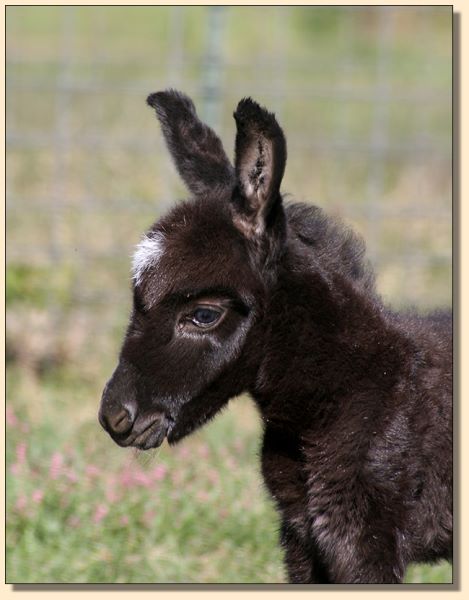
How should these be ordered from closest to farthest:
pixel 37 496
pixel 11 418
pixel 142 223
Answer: pixel 37 496 → pixel 11 418 → pixel 142 223

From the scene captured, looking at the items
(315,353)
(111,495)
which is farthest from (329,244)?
(111,495)

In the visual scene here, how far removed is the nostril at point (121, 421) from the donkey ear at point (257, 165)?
0.76 meters

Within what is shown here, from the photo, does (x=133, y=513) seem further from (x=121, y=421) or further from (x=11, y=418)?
(x=121, y=421)

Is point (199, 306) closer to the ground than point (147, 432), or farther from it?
farther from it

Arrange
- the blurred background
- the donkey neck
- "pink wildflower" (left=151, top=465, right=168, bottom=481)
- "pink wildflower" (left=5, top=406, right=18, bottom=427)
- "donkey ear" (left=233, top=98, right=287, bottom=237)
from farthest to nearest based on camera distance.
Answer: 1. "pink wildflower" (left=5, top=406, right=18, bottom=427)
2. "pink wildflower" (left=151, top=465, right=168, bottom=481)
3. the blurred background
4. the donkey neck
5. "donkey ear" (left=233, top=98, right=287, bottom=237)

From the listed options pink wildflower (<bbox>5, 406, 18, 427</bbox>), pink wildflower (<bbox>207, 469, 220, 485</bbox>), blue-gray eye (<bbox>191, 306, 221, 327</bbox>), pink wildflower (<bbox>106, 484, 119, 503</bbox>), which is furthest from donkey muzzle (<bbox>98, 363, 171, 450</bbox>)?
pink wildflower (<bbox>5, 406, 18, 427</bbox>)

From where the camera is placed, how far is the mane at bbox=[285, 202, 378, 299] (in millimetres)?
3961

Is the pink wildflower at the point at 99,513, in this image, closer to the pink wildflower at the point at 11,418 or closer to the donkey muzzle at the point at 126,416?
the pink wildflower at the point at 11,418

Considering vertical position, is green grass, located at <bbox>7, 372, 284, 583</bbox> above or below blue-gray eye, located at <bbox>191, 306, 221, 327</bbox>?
below

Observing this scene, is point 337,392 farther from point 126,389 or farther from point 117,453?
point 117,453

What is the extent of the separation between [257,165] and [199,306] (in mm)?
523

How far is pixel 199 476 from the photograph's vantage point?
6.07 metres

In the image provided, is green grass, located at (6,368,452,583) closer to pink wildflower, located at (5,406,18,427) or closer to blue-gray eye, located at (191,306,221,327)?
pink wildflower, located at (5,406,18,427)

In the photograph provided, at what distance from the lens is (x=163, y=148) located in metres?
8.38
